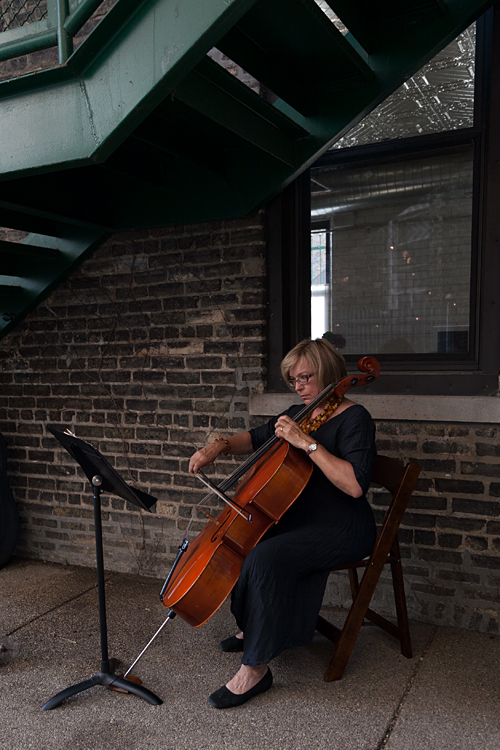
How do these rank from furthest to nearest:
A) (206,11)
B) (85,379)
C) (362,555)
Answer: (85,379), (362,555), (206,11)

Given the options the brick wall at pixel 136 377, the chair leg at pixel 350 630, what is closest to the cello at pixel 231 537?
the chair leg at pixel 350 630

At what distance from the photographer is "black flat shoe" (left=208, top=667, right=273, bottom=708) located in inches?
88.5

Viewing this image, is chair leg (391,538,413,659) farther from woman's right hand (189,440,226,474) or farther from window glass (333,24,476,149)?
window glass (333,24,476,149)

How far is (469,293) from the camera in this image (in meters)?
2.99

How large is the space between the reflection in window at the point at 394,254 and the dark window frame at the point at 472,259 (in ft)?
0.17

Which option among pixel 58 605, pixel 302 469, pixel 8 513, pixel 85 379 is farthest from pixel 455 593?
pixel 8 513

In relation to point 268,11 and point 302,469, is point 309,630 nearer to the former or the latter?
point 302,469

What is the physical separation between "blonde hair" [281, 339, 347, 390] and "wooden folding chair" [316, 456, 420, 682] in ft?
1.57

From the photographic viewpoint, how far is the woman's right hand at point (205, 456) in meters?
2.64

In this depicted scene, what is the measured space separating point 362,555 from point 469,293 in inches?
57.9

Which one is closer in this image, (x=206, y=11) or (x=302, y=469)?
(x=206, y=11)

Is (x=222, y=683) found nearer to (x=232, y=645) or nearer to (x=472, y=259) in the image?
(x=232, y=645)

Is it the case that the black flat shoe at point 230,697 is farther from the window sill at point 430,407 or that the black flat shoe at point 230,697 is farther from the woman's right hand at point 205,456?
the window sill at point 430,407

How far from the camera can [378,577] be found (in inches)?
95.3
